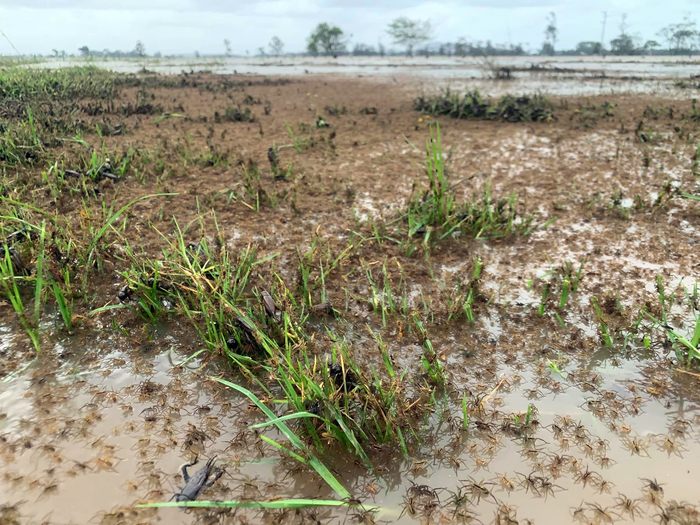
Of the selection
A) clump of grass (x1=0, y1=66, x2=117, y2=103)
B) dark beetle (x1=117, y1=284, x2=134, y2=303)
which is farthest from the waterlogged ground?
clump of grass (x1=0, y1=66, x2=117, y2=103)

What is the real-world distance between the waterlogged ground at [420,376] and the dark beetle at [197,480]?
41 millimetres

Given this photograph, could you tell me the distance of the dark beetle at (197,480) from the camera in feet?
6.11

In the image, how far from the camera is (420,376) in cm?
261

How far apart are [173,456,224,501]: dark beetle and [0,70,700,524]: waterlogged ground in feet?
0.14

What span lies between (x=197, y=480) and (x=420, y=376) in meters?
1.24

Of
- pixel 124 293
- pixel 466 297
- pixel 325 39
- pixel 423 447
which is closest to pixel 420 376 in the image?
pixel 423 447

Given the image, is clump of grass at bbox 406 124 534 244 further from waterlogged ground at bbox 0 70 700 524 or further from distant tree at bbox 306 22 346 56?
distant tree at bbox 306 22 346 56

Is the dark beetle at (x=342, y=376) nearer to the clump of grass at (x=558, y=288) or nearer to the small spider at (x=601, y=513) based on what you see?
the small spider at (x=601, y=513)

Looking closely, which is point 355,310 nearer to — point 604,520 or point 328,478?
point 328,478

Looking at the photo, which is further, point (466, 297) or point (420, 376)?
point (466, 297)

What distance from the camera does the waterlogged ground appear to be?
192 cm

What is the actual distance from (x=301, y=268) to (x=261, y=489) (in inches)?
64.8

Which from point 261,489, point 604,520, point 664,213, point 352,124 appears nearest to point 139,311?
point 261,489

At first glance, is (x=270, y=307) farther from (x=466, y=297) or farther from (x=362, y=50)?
(x=362, y=50)
